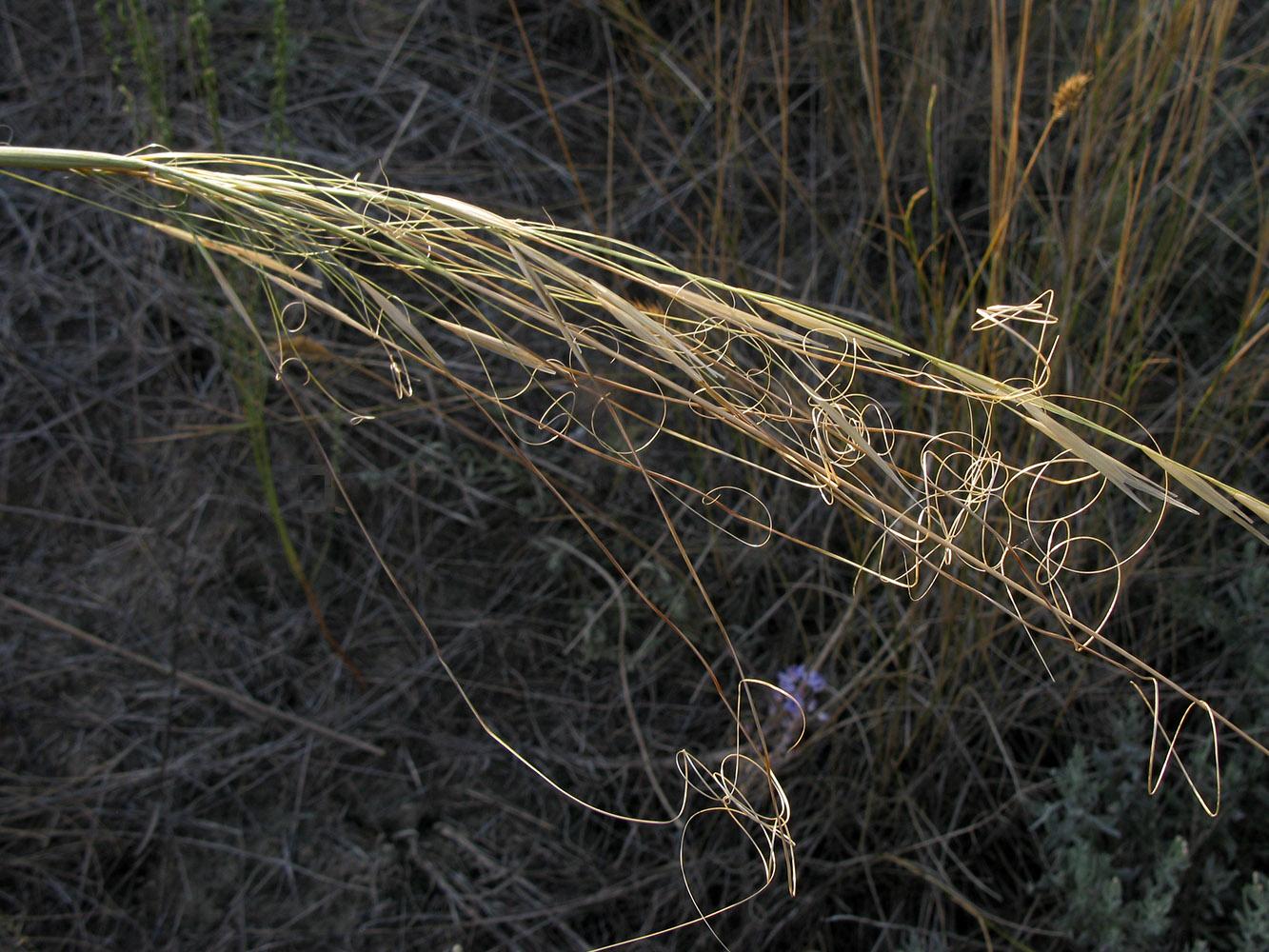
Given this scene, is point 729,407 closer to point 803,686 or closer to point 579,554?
point 803,686

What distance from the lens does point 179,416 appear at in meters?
1.92

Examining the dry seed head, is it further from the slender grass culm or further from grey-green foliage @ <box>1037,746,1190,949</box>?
grey-green foliage @ <box>1037,746,1190,949</box>

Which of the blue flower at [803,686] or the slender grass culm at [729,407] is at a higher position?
the slender grass culm at [729,407]

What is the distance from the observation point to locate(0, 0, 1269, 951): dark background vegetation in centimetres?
Answer: 151

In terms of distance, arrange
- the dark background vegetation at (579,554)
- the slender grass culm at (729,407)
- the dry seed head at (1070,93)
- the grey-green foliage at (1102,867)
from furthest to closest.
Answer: the dark background vegetation at (579,554)
the grey-green foliage at (1102,867)
the dry seed head at (1070,93)
the slender grass culm at (729,407)

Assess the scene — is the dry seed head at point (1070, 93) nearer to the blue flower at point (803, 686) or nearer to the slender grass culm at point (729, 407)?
the slender grass culm at point (729, 407)

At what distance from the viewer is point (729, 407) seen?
2.12 feet

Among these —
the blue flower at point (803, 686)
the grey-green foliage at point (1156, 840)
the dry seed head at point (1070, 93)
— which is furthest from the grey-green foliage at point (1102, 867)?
the dry seed head at point (1070, 93)

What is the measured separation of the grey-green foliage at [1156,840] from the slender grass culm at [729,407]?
6 cm

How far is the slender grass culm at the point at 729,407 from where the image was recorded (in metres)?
0.62

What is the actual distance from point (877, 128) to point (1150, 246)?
596mm

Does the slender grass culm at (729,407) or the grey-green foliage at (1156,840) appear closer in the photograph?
the slender grass culm at (729,407)

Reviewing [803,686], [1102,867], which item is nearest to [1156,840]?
[1102,867]

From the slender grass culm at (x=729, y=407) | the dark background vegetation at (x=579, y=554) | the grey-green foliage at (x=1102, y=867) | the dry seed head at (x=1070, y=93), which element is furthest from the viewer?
the dark background vegetation at (x=579, y=554)
